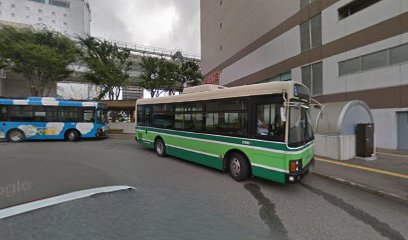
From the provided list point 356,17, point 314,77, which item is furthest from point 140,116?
point 356,17

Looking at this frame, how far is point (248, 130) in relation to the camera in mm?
5781

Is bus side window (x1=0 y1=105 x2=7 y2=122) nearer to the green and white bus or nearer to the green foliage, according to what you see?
the green and white bus

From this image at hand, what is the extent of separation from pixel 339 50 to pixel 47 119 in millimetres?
21195

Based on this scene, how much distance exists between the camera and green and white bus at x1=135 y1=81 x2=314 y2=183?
16.4ft

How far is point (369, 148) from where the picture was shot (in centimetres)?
892

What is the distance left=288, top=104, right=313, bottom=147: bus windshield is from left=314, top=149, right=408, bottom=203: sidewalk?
181 cm

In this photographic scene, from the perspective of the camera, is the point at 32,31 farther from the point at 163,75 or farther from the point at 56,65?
the point at 163,75

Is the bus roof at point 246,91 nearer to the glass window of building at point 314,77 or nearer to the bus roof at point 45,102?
the bus roof at point 45,102

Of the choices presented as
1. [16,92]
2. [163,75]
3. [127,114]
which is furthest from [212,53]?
[16,92]

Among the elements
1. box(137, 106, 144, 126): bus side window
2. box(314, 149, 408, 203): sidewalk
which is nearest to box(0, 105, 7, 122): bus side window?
box(137, 106, 144, 126): bus side window

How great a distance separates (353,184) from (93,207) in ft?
21.9

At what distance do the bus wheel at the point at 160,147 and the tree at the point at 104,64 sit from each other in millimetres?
16018

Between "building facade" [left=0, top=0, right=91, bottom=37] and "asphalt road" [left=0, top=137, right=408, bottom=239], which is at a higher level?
"building facade" [left=0, top=0, right=91, bottom=37]

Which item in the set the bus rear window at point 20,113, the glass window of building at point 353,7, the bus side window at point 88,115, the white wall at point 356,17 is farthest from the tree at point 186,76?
the glass window of building at point 353,7
